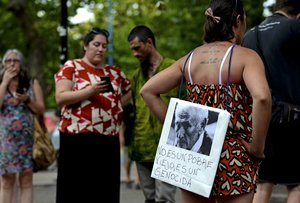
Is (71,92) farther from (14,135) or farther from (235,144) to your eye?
(235,144)

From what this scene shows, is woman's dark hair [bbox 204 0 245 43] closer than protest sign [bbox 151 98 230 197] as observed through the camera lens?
No

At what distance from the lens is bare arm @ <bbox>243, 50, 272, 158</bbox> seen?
4.56m

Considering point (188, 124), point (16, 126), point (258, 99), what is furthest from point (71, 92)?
point (258, 99)

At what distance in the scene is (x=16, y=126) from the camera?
8445 mm

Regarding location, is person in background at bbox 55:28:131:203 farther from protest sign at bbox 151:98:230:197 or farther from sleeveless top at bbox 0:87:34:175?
protest sign at bbox 151:98:230:197

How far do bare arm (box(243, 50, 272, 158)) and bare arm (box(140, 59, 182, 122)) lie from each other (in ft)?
1.71

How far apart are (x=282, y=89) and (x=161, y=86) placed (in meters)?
1.28

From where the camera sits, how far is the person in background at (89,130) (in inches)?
283

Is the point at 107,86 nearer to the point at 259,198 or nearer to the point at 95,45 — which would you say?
the point at 95,45

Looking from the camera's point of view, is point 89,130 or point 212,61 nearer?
point 212,61

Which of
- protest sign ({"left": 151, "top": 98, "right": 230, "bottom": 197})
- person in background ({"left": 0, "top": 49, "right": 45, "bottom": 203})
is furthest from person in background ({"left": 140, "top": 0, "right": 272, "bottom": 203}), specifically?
person in background ({"left": 0, "top": 49, "right": 45, "bottom": 203})

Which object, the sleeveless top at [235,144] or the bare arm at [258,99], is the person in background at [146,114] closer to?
the sleeveless top at [235,144]

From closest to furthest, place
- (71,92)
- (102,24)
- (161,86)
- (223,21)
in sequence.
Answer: (223,21)
(161,86)
(71,92)
(102,24)

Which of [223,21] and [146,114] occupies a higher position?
[223,21]
